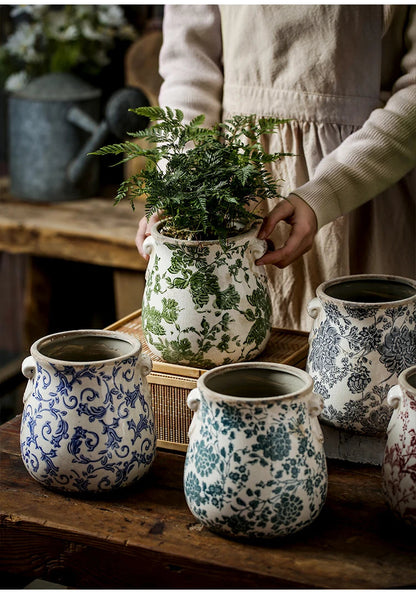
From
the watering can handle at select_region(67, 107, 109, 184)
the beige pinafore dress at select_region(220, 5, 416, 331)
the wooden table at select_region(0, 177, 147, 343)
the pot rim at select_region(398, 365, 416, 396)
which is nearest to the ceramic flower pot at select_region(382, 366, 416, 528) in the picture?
the pot rim at select_region(398, 365, 416, 396)

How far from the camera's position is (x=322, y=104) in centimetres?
137

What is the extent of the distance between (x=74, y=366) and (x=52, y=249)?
1.49 metres

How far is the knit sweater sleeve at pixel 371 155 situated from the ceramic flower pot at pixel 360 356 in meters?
0.31

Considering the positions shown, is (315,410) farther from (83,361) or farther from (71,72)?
(71,72)

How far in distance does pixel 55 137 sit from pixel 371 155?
4.61 ft

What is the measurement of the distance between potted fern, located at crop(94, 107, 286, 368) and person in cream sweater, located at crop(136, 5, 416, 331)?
0.64 feet

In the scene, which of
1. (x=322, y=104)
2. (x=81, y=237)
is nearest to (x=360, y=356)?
(x=322, y=104)

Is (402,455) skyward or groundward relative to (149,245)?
groundward

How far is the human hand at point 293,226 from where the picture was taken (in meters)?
Result: 1.12

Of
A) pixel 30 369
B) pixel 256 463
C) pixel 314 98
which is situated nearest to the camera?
pixel 256 463

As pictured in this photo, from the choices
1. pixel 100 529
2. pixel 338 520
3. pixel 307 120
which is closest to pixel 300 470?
pixel 338 520

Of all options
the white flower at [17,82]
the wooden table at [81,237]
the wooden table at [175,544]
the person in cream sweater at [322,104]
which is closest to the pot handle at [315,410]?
the wooden table at [175,544]

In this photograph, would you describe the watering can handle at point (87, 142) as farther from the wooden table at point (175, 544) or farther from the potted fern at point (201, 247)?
the wooden table at point (175, 544)

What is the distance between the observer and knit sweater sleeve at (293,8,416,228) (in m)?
1.27
